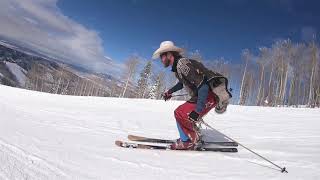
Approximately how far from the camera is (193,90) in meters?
5.57

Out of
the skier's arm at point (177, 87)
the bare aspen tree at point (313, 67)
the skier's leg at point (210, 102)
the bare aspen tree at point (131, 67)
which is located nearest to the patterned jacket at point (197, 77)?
the skier's leg at point (210, 102)

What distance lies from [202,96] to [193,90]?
15.4 inches

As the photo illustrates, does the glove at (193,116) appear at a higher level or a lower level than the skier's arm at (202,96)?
lower

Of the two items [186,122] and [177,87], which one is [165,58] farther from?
Result: [186,122]

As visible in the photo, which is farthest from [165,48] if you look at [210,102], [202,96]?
[210,102]

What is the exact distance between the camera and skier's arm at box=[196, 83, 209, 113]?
17.1 feet

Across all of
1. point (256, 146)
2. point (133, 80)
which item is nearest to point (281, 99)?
point (133, 80)

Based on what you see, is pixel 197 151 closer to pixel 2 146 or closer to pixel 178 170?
pixel 178 170

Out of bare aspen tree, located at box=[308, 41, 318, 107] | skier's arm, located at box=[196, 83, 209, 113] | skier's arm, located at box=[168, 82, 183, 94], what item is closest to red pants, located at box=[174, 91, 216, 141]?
skier's arm, located at box=[196, 83, 209, 113]

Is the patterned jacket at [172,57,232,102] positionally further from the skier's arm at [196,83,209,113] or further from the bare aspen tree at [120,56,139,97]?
the bare aspen tree at [120,56,139,97]

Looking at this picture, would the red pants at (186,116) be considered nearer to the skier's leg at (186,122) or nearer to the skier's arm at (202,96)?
the skier's leg at (186,122)

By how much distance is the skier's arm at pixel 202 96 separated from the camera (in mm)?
5211

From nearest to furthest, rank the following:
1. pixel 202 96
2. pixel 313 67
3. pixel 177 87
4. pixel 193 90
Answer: pixel 202 96 → pixel 193 90 → pixel 177 87 → pixel 313 67

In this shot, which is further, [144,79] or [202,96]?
[144,79]
